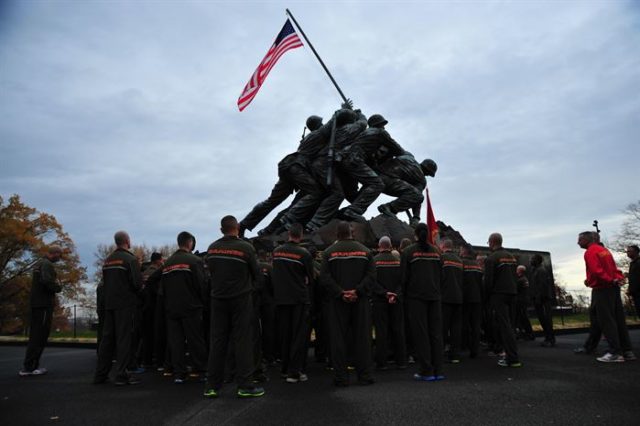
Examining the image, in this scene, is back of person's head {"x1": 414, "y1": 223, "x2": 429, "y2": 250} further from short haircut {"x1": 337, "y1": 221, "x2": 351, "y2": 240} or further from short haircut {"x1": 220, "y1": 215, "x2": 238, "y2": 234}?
short haircut {"x1": 220, "y1": 215, "x2": 238, "y2": 234}

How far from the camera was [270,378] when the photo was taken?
275 inches

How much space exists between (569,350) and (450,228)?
283 inches

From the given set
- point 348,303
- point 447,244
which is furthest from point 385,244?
point 348,303

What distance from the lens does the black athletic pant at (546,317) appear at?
10.3 m

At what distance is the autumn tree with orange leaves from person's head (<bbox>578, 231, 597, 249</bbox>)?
31.9m

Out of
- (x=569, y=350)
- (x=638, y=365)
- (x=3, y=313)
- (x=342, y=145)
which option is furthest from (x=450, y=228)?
(x=3, y=313)

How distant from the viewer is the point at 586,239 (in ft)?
26.0

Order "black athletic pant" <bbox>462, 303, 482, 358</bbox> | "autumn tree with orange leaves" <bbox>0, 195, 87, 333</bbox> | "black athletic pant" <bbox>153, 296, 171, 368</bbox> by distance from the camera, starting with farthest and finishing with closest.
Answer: "autumn tree with orange leaves" <bbox>0, 195, 87, 333</bbox>
"black athletic pant" <bbox>462, 303, 482, 358</bbox>
"black athletic pant" <bbox>153, 296, 171, 368</bbox>

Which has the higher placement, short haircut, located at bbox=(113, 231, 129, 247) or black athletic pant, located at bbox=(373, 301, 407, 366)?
short haircut, located at bbox=(113, 231, 129, 247)

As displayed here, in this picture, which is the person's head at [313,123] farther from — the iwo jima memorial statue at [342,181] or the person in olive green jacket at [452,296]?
the person in olive green jacket at [452,296]

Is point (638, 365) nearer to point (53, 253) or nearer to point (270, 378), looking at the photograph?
point (270, 378)

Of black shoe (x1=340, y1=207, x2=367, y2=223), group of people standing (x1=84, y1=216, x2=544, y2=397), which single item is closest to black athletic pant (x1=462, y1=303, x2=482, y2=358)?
group of people standing (x1=84, y1=216, x2=544, y2=397)

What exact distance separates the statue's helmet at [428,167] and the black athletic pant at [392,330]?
893cm

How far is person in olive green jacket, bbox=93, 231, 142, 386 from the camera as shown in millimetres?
6707
